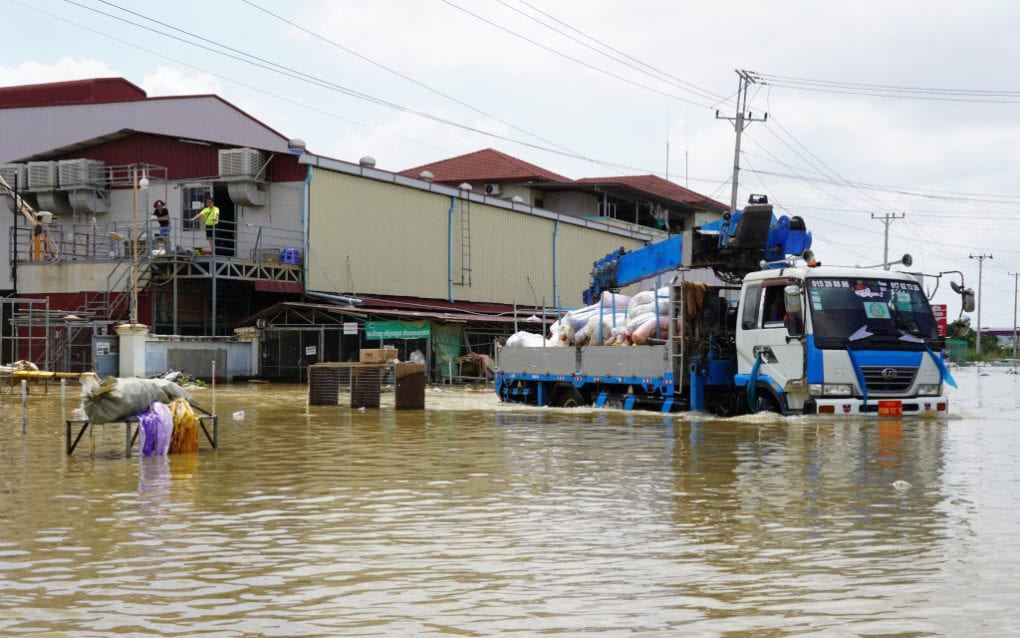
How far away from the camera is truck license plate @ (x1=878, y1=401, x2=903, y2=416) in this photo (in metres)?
17.7

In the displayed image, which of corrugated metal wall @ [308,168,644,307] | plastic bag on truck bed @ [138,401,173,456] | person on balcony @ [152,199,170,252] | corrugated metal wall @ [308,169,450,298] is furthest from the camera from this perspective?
corrugated metal wall @ [308,168,644,307]

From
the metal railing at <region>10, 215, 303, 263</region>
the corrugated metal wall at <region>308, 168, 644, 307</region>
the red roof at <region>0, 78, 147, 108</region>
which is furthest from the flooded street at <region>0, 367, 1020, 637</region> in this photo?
the red roof at <region>0, 78, 147, 108</region>

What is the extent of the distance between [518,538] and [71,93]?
60392mm

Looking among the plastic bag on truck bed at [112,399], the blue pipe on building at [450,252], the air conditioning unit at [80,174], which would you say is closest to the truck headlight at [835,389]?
the plastic bag on truck bed at [112,399]

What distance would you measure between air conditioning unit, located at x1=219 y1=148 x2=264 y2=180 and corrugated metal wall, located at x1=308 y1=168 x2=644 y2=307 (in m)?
2.28

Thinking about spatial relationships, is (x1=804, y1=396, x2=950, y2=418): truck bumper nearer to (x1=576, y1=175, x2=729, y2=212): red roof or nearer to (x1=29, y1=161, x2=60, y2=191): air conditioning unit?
(x1=29, y1=161, x2=60, y2=191): air conditioning unit

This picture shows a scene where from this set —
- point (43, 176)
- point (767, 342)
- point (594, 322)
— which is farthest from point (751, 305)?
point (43, 176)

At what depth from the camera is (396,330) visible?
3762cm

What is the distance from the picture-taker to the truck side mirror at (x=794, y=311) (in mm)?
17469

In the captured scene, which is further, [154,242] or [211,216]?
[154,242]

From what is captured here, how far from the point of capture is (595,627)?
577 centimetres

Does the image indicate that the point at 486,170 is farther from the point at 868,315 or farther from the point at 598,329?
the point at 868,315

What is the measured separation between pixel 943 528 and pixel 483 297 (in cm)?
4279

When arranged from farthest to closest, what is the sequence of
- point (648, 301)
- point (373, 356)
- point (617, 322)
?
1. point (373, 356)
2. point (617, 322)
3. point (648, 301)
